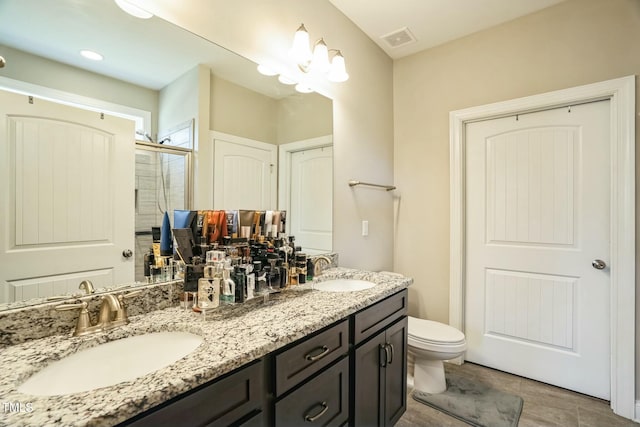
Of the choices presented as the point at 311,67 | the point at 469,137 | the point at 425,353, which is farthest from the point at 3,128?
the point at 469,137

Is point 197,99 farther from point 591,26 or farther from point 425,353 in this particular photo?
point 591,26

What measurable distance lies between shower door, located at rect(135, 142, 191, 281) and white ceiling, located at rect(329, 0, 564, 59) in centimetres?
161

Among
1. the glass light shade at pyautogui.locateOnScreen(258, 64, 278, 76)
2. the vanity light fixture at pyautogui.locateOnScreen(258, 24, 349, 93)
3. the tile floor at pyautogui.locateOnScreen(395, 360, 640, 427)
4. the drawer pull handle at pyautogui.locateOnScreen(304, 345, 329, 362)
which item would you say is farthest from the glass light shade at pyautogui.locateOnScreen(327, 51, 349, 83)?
the tile floor at pyautogui.locateOnScreen(395, 360, 640, 427)

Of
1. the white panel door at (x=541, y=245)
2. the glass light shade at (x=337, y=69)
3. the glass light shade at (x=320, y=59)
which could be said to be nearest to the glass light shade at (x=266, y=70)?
the glass light shade at (x=320, y=59)

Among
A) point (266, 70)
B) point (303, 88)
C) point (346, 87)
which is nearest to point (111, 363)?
point (266, 70)

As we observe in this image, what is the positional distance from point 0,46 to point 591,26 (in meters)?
2.95

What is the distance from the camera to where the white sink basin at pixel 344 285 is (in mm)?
1652

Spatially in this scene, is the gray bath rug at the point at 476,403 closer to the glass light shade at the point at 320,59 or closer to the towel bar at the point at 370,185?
A: the towel bar at the point at 370,185

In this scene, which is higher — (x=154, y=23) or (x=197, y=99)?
(x=154, y=23)

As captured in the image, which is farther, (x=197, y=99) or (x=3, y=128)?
(x=197, y=99)

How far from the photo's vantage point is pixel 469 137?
2391mm

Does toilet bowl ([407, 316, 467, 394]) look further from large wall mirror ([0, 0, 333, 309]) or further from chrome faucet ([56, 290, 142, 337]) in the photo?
chrome faucet ([56, 290, 142, 337])

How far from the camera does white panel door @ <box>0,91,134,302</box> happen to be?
0.88 metres

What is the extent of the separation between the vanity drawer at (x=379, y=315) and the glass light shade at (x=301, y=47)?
143 cm
